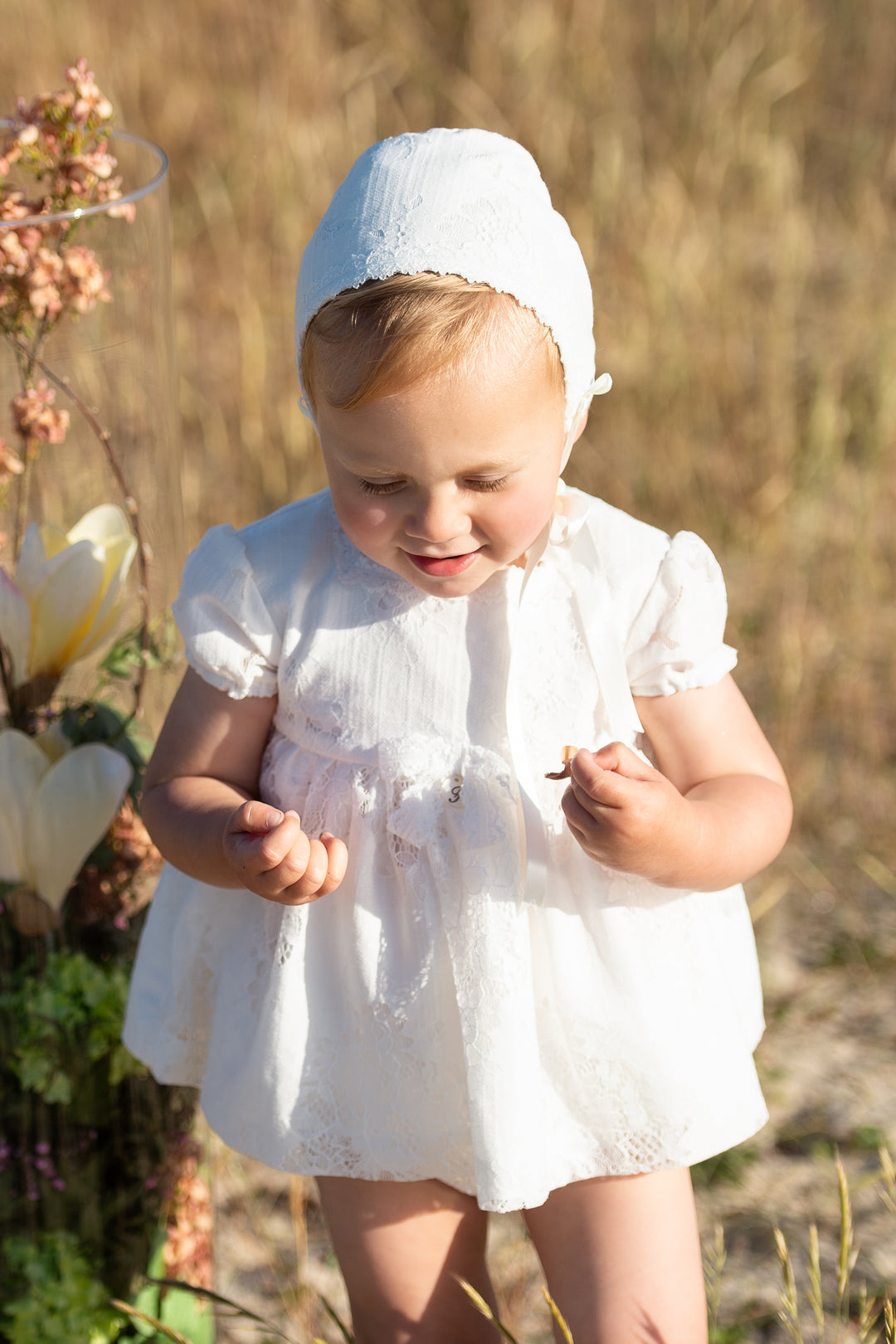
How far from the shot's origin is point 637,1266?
4.35 feet

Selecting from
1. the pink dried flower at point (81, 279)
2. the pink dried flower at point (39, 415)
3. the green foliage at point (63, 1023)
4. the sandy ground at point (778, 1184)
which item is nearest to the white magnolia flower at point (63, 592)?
the pink dried flower at point (39, 415)

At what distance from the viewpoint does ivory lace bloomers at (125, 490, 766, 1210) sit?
1.31 m

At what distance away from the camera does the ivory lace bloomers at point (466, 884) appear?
1312mm

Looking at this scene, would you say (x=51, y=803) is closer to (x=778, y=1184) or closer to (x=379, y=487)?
(x=379, y=487)

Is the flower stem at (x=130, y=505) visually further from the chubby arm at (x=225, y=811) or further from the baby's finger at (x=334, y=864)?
the baby's finger at (x=334, y=864)

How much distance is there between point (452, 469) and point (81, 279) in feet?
1.85

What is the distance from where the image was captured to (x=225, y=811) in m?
1.32

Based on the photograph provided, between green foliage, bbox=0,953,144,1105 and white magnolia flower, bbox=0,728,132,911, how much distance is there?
143mm

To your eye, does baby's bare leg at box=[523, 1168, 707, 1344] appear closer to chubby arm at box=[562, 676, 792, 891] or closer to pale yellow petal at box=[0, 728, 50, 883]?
chubby arm at box=[562, 676, 792, 891]

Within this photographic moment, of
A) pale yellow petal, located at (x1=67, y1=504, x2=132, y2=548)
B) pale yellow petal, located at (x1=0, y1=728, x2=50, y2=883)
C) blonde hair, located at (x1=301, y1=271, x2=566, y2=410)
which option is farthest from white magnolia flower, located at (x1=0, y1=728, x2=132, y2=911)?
blonde hair, located at (x1=301, y1=271, x2=566, y2=410)

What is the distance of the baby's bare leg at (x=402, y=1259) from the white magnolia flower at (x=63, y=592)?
69 cm

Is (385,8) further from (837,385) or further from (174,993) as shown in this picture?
(174,993)

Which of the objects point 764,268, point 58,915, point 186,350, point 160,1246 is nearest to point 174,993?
point 58,915

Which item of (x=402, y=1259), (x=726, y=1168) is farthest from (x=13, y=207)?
(x=726, y=1168)
